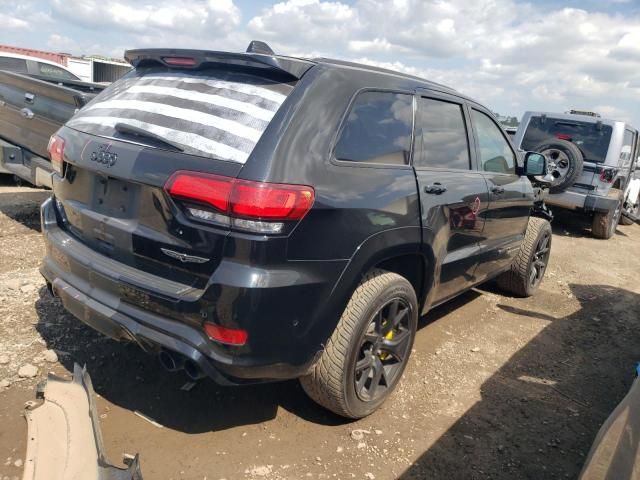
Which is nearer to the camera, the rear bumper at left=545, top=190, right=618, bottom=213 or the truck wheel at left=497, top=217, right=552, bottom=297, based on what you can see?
the truck wheel at left=497, top=217, right=552, bottom=297

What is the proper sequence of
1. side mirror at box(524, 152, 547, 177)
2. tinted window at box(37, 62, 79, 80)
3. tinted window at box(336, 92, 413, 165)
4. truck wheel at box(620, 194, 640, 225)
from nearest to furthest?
tinted window at box(336, 92, 413, 165), side mirror at box(524, 152, 547, 177), tinted window at box(37, 62, 79, 80), truck wheel at box(620, 194, 640, 225)

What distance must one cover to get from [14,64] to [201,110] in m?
8.11

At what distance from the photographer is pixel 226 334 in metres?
2.15

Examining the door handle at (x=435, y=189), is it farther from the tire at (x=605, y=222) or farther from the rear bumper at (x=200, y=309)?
the tire at (x=605, y=222)

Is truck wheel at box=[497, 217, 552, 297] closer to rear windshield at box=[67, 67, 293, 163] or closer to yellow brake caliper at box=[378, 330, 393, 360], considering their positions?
yellow brake caliper at box=[378, 330, 393, 360]

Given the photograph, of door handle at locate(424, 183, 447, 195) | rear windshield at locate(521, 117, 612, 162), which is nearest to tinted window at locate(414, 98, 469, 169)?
door handle at locate(424, 183, 447, 195)

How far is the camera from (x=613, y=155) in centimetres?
809

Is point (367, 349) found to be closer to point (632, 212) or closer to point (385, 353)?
point (385, 353)

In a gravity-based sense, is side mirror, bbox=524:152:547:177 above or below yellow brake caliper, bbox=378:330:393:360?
above

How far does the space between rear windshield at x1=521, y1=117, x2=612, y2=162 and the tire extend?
2.49 feet

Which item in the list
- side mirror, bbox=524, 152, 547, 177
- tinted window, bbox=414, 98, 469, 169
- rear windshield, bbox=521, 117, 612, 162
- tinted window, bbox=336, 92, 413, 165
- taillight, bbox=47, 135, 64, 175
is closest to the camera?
tinted window, bbox=336, 92, 413, 165

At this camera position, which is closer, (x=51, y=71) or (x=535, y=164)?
(x=535, y=164)

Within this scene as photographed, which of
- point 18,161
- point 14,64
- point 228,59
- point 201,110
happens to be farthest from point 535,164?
point 14,64

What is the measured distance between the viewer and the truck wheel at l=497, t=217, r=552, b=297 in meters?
5.04
